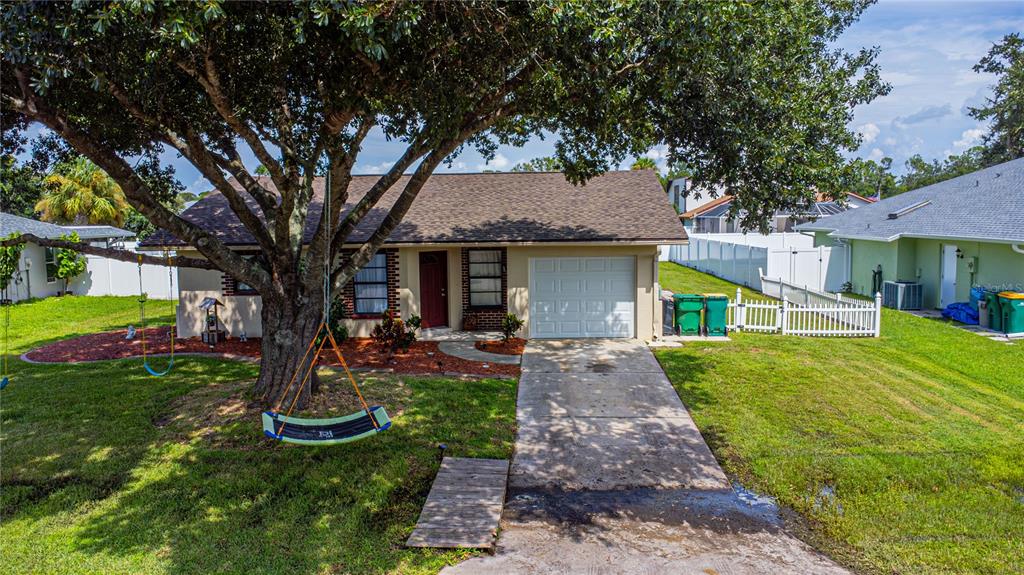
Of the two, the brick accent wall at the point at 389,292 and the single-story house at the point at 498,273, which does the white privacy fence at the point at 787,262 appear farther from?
the brick accent wall at the point at 389,292

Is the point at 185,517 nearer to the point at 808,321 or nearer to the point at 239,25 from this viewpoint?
the point at 239,25

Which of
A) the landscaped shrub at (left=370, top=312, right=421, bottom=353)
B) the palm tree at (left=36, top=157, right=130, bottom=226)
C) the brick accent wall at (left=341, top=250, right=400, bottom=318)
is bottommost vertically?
the landscaped shrub at (left=370, top=312, right=421, bottom=353)

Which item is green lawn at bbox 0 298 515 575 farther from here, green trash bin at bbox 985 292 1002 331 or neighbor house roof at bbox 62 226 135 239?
neighbor house roof at bbox 62 226 135 239

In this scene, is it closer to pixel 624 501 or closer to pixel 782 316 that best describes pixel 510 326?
pixel 782 316

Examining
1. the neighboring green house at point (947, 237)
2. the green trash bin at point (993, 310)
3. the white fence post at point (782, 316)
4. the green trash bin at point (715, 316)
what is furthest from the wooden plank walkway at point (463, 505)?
the neighboring green house at point (947, 237)

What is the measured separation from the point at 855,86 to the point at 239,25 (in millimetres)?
9371

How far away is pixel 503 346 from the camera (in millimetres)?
14438

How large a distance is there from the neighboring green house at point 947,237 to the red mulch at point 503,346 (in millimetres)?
12536

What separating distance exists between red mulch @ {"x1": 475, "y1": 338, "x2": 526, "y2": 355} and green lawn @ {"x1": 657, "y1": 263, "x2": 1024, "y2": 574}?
122 inches

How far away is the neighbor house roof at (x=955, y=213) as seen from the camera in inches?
701

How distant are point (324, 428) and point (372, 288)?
27.2 feet

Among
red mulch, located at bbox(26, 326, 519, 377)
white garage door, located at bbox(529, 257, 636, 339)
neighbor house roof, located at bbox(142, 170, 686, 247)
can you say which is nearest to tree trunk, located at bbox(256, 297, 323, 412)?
red mulch, located at bbox(26, 326, 519, 377)

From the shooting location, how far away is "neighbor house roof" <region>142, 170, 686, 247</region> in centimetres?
1495

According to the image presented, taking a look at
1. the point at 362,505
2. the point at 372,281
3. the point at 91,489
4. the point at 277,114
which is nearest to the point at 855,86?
the point at 277,114
